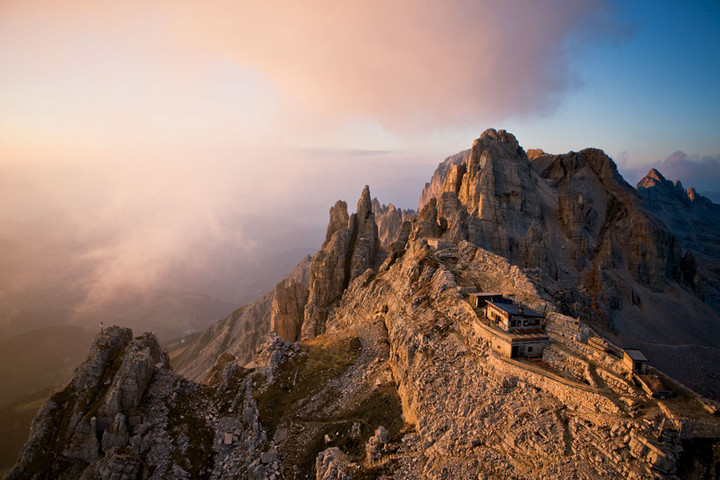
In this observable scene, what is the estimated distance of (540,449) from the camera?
78.7 ft

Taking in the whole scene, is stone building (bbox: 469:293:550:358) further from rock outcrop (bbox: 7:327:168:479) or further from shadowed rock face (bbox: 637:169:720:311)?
shadowed rock face (bbox: 637:169:720:311)

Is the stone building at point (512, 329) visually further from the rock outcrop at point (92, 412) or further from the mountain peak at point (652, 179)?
the mountain peak at point (652, 179)

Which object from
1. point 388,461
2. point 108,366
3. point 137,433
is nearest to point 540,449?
point 388,461

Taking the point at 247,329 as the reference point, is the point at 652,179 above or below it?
above

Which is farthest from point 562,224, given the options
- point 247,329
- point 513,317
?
point 247,329

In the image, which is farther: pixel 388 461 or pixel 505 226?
pixel 505 226

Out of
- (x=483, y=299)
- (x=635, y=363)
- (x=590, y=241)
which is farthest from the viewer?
(x=590, y=241)

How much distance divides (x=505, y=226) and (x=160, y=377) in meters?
83.2

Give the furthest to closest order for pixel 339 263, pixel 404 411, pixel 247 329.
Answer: pixel 247 329
pixel 339 263
pixel 404 411

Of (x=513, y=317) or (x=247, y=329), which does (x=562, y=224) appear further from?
(x=247, y=329)

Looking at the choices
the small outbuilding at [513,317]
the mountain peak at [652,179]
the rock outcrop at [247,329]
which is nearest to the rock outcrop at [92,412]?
the rock outcrop at [247,329]

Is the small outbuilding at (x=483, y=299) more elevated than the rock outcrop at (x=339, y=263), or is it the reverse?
the small outbuilding at (x=483, y=299)

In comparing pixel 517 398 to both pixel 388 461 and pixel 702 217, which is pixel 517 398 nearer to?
pixel 388 461

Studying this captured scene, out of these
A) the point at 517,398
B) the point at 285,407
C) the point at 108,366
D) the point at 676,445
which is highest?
the point at 676,445
